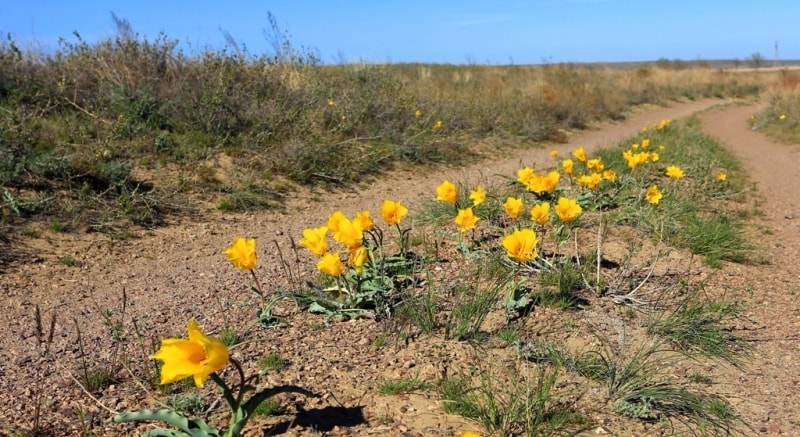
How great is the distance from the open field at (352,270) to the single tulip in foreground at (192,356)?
0.27 metres

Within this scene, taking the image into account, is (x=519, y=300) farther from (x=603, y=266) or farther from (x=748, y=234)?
(x=748, y=234)

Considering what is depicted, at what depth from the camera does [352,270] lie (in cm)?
380

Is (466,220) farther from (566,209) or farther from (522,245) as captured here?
(522,245)

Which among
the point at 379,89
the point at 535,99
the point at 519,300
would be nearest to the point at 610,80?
the point at 535,99

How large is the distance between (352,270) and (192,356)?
1.83 meters

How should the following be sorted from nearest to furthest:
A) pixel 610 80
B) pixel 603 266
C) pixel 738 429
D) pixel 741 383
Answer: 1. pixel 738 429
2. pixel 741 383
3. pixel 603 266
4. pixel 610 80

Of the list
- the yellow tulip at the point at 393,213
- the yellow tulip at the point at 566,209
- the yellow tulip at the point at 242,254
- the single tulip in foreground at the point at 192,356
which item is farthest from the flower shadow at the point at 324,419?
the yellow tulip at the point at 566,209

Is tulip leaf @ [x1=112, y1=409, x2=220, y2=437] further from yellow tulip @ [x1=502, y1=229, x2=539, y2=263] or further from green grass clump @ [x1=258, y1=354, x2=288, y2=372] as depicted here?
yellow tulip @ [x1=502, y1=229, x2=539, y2=263]

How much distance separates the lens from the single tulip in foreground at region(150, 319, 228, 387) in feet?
6.40

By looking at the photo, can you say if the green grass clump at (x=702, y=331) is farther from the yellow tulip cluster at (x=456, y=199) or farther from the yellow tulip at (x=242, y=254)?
the yellow tulip at (x=242, y=254)

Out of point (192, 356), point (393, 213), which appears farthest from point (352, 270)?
point (192, 356)

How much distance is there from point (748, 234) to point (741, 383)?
313cm

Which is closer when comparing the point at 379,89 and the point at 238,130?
the point at 238,130

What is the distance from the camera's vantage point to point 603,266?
4.51 meters
